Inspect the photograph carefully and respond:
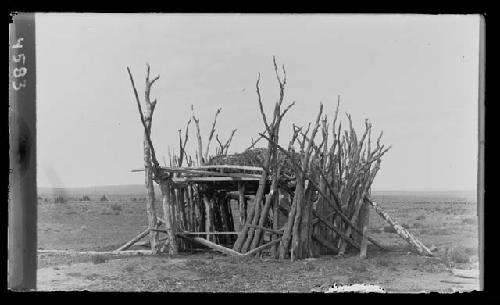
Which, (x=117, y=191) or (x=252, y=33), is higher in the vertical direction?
(x=252, y=33)

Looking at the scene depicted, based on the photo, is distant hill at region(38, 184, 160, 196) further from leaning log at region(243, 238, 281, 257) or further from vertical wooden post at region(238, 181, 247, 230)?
leaning log at region(243, 238, 281, 257)

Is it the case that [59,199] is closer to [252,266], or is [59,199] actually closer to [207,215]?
[252,266]

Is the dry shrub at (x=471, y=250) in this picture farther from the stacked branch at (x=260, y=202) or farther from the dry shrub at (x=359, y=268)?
the stacked branch at (x=260, y=202)

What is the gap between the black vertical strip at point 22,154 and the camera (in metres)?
8.61

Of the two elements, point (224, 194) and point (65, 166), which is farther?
point (224, 194)

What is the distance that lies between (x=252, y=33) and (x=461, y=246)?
347 centimetres

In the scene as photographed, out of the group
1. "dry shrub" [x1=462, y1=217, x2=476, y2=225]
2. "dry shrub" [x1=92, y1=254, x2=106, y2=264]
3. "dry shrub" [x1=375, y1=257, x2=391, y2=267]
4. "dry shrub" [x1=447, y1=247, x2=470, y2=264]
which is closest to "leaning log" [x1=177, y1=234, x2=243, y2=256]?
"dry shrub" [x1=92, y1=254, x2=106, y2=264]

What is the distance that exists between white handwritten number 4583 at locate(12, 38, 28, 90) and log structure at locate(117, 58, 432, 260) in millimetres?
1688

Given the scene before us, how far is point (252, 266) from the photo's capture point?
9.63 meters

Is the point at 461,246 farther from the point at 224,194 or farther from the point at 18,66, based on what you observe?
the point at 18,66

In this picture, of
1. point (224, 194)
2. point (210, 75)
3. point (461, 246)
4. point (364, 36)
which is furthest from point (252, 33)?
point (224, 194)

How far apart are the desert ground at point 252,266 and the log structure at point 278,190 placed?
1.75 ft

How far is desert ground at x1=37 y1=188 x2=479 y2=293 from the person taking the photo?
8672 millimetres

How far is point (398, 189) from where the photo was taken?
9898 millimetres
